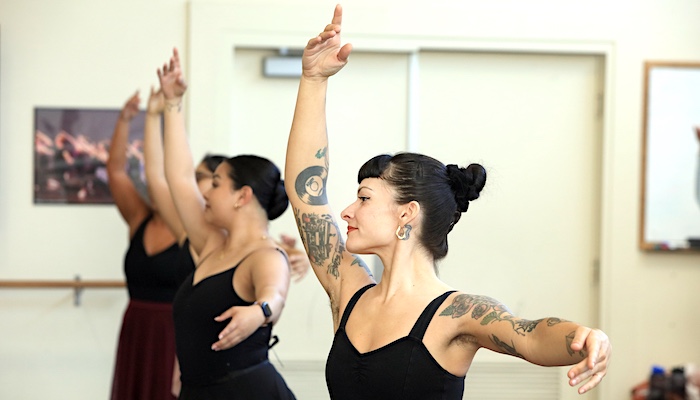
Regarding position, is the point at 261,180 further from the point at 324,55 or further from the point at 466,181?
the point at 466,181

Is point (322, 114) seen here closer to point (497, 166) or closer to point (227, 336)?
point (227, 336)

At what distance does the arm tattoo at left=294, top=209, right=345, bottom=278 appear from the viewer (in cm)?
217

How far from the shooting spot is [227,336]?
2.25 m

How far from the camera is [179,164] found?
2992 mm

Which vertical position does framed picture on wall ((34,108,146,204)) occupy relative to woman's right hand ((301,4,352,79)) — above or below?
below

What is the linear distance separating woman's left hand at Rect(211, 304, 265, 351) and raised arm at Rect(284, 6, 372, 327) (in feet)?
0.73

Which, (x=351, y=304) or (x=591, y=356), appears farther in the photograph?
(x=351, y=304)

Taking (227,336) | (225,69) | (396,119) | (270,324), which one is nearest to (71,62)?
(225,69)

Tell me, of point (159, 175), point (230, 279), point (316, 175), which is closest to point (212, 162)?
point (159, 175)

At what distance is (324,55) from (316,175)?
0.28 m

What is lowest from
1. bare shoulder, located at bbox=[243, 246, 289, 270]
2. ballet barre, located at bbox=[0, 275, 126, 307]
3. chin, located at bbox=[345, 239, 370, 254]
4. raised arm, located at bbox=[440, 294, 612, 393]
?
ballet barre, located at bbox=[0, 275, 126, 307]

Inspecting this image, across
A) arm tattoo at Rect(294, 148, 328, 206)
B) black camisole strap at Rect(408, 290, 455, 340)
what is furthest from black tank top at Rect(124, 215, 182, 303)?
black camisole strap at Rect(408, 290, 455, 340)

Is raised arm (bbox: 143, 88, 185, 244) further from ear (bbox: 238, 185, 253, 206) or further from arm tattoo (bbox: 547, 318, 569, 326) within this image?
arm tattoo (bbox: 547, 318, 569, 326)

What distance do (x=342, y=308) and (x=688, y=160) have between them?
3.21 meters
